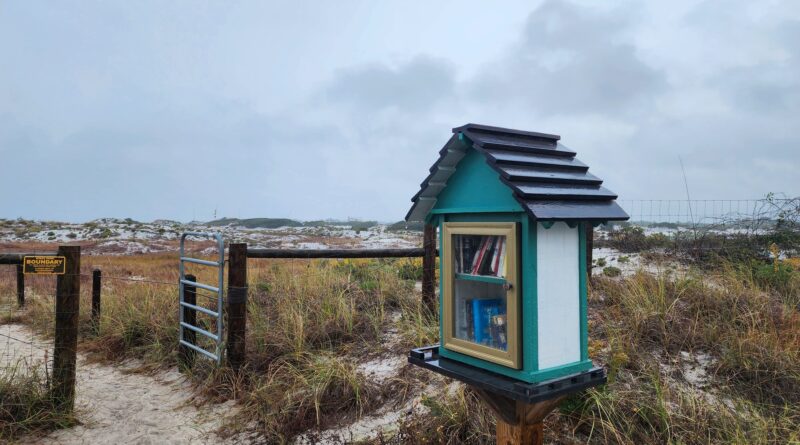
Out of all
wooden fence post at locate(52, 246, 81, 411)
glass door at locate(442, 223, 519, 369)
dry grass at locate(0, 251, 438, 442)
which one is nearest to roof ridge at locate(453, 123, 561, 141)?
glass door at locate(442, 223, 519, 369)

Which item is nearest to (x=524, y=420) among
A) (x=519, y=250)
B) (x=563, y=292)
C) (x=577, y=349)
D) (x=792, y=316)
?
(x=577, y=349)

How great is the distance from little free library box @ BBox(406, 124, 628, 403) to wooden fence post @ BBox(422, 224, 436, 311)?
3.44m

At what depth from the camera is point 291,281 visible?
7293 millimetres

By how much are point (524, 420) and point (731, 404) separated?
2392 millimetres

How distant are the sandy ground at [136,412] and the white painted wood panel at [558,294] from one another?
121 inches

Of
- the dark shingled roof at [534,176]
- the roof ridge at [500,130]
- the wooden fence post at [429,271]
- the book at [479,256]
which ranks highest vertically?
the roof ridge at [500,130]

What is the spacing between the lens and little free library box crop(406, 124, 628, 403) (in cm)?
229

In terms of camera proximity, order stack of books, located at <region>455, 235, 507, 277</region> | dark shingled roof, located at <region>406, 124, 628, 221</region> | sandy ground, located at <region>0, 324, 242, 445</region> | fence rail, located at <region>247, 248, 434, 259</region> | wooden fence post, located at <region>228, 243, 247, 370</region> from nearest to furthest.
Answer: dark shingled roof, located at <region>406, 124, 628, 221</region> → stack of books, located at <region>455, 235, 507, 277</region> → sandy ground, located at <region>0, 324, 242, 445</region> → wooden fence post, located at <region>228, 243, 247, 370</region> → fence rail, located at <region>247, 248, 434, 259</region>

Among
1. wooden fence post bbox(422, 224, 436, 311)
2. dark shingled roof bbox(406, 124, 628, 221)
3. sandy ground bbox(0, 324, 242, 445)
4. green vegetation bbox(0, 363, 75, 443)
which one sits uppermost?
dark shingled roof bbox(406, 124, 628, 221)

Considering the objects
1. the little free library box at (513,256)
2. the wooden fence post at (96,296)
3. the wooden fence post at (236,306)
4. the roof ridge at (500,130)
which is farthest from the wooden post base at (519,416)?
A: the wooden fence post at (96,296)

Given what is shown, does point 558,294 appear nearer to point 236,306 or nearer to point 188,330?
point 236,306

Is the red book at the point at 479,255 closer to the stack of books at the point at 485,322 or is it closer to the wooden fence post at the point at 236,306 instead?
the stack of books at the point at 485,322

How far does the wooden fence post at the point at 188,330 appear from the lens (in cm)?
619

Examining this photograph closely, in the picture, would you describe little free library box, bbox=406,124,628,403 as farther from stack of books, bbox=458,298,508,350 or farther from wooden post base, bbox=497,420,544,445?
wooden post base, bbox=497,420,544,445
